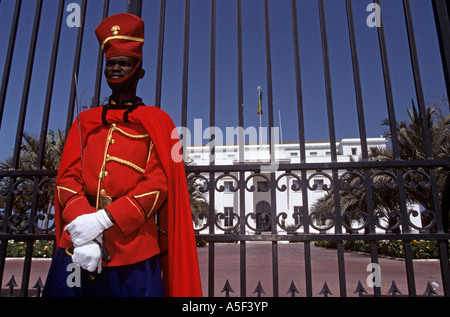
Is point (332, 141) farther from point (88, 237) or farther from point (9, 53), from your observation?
point (9, 53)

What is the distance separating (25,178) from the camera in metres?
2.74

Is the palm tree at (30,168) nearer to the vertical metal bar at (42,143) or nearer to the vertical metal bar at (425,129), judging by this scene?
the vertical metal bar at (42,143)

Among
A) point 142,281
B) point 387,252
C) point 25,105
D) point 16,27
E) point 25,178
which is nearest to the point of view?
point 142,281

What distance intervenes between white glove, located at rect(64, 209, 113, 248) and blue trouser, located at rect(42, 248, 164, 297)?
9.3 inches

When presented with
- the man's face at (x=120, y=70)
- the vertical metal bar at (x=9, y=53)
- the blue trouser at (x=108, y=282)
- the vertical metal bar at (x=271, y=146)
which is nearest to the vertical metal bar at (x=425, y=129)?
the vertical metal bar at (x=271, y=146)

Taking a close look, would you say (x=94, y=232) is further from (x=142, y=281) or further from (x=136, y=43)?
(x=136, y=43)

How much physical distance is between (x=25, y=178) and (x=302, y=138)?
2.28m

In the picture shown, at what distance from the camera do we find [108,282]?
1.87 meters

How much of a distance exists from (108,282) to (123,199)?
466 millimetres

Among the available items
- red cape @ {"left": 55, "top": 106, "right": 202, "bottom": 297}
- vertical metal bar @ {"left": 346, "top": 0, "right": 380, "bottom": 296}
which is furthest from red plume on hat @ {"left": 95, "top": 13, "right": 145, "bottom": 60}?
vertical metal bar @ {"left": 346, "top": 0, "right": 380, "bottom": 296}

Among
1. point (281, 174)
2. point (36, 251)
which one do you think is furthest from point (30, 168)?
point (281, 174)

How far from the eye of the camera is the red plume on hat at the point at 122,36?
2.14m

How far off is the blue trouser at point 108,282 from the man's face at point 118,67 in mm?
1131
